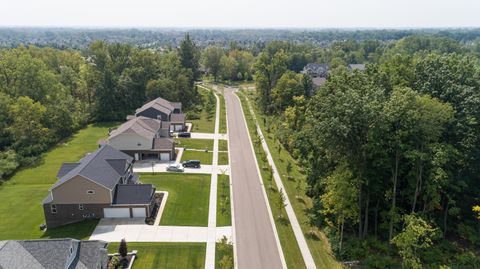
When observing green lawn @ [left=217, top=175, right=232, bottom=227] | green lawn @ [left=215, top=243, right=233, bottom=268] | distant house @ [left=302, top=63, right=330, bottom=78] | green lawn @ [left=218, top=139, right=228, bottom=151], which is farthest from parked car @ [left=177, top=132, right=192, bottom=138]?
distant house @ [left=302, top=63, right=330, bottom=78]

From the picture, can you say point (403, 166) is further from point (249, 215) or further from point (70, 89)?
point (70, 89)

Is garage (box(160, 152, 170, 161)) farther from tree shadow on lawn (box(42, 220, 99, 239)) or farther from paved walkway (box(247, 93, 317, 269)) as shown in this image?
tree shadow on lawn (box(42, 220, 99, 239))

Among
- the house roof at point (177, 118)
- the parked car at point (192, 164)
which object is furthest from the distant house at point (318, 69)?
the parked car at point (192, 164)

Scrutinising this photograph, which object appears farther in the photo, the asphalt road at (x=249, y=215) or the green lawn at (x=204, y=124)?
the green lawn at (x=204, y=124)

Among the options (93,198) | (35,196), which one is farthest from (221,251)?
(35,196)

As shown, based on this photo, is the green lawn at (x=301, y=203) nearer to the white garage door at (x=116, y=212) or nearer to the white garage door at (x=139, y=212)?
the white garage door at (x=139, y=212)

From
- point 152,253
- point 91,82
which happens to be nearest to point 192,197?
point 152,253

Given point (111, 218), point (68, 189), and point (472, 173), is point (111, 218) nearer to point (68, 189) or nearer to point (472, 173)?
point (68, 189)
